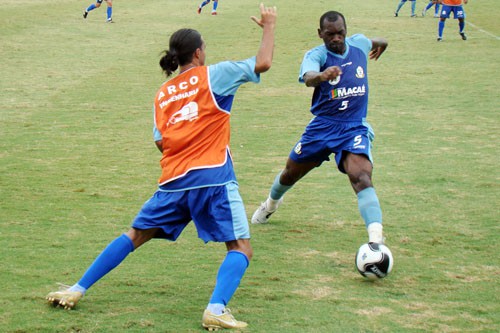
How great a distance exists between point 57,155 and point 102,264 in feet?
18.5

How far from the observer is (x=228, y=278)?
550cm

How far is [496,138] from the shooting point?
12195 mm

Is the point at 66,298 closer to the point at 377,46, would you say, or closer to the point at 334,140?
the point at 334,140

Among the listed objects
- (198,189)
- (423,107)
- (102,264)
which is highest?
(198,189)

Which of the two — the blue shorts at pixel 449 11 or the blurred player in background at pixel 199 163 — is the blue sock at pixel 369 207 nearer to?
the blurred player in background at pixel 199 163

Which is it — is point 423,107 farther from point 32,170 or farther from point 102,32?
point 102,32

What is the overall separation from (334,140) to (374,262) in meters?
1.40

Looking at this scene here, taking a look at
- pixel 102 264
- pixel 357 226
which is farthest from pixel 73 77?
pixel 102 264

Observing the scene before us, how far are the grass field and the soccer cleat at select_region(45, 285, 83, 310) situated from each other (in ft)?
0.25

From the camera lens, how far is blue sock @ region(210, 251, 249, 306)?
5469 millimetres

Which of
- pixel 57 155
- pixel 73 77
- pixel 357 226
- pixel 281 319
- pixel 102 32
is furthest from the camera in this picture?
pixel 102 32

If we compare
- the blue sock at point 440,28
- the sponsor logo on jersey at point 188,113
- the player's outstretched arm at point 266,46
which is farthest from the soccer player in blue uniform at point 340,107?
the blue sock at point 440,28

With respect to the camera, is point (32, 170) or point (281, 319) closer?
point (281, 319)

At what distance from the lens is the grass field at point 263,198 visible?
584cm
